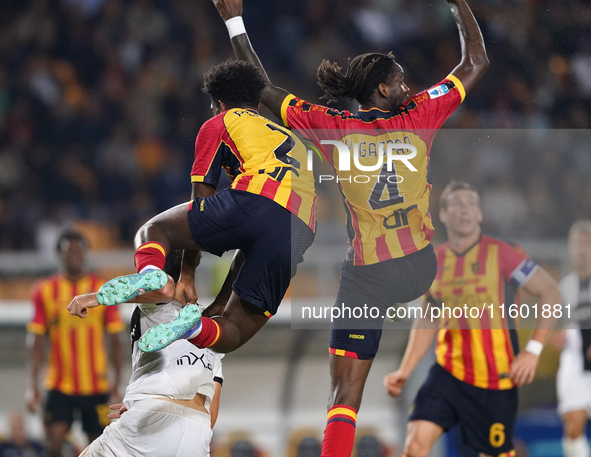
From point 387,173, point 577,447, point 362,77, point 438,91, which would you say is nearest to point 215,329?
point 387,173

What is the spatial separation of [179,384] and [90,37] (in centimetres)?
930

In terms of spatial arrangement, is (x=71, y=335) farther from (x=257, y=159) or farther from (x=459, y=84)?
(x=459, y=84)

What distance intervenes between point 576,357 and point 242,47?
4192mm

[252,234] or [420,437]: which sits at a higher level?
[252,234]

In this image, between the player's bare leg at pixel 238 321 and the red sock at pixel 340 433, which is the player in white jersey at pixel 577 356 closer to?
the red sock at pixel 340 433

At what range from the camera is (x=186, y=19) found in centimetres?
1186

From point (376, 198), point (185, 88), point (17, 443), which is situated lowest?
point (17, 443)

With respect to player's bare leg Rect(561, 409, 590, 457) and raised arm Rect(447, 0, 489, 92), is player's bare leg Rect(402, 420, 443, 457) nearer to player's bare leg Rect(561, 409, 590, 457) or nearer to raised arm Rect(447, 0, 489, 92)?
player's bare leg Rect(561, 409, 590, 457)

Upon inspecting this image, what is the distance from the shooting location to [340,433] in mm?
4168

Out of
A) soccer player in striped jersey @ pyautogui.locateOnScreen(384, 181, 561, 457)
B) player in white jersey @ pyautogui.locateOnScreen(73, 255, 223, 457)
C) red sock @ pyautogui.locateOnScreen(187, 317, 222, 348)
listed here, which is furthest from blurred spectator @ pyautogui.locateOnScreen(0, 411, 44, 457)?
red sock @ pyautogui.locateOnScreen(187, 317, 222, 348)

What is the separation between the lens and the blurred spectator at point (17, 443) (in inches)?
284

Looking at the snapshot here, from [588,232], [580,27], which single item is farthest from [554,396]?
[580,27]

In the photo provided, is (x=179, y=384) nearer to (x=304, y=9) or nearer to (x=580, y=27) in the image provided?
(x=580, y=27)

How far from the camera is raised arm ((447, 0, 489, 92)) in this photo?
4.55 meters
